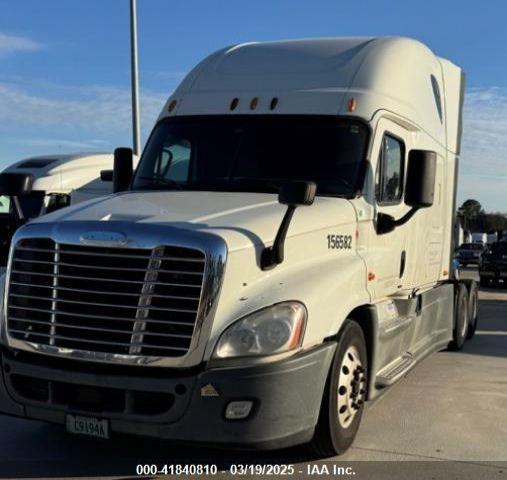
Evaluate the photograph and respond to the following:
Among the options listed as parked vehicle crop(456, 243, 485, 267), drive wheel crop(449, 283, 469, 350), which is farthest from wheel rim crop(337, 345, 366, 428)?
parked vehicle crop(456, 243, 485, 267)

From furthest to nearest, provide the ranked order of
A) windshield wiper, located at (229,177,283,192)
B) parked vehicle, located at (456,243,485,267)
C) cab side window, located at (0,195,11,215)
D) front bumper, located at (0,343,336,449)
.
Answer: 1. parked vehicle, located at (456,243,485,267)
2. cab side window, located at (0,195,11,215)
3. windshield wiper, located at (229,177,283,192)
4. front bumper, located at (0,343,336,449)

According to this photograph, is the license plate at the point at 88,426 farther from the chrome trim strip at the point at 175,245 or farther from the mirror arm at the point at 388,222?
the mirror arm at the point at 388,222

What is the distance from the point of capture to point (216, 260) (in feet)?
13.9

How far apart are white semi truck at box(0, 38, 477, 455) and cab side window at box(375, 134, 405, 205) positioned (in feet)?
0.08

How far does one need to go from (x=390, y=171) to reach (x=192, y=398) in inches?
112

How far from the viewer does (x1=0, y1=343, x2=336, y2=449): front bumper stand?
414 centimetres

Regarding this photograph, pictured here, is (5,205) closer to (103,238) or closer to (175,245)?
(103,238)

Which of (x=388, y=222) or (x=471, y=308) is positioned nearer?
(x=388, y=222)

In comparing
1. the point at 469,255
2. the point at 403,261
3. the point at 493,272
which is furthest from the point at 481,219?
the point at 403,261

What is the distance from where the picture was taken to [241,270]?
4367 mm

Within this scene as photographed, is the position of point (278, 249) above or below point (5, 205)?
above

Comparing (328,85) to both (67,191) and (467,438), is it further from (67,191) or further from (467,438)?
(67,191)

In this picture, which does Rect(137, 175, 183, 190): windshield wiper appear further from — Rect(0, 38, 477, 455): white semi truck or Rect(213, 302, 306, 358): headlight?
Rect(213, 302, 306, 358): headlight

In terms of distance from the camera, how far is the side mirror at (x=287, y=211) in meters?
4.50
